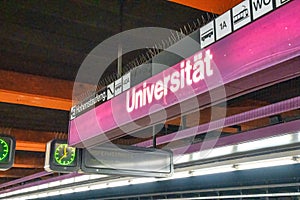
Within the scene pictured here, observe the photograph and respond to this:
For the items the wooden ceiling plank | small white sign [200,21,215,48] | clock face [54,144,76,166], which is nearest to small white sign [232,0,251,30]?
small white sign [200,21,215,48]

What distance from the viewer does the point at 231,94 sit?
167 cm

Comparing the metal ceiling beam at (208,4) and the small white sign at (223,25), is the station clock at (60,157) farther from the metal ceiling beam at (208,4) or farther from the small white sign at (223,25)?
the small white sign at (223,25)

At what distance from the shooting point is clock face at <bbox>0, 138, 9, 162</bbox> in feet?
15.5

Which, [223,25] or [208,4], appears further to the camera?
[208,4]

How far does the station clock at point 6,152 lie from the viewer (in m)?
4.71

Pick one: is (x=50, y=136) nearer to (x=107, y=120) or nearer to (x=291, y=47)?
(x=107, y=120)

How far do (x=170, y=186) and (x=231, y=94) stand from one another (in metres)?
4.88

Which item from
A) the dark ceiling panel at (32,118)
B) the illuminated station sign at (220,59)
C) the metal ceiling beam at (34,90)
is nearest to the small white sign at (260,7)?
the illuminated station sign at (220,59)

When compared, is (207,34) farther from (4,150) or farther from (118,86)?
(4,150)

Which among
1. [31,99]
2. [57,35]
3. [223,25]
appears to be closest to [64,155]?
[31,99]

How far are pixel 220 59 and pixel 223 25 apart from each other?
14 centimetres

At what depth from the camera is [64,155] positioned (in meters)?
4.46

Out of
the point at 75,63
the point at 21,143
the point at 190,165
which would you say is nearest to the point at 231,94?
the point at 190,165

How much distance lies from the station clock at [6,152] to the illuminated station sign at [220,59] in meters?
2.76
